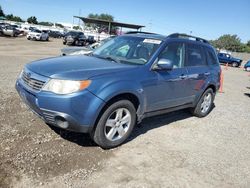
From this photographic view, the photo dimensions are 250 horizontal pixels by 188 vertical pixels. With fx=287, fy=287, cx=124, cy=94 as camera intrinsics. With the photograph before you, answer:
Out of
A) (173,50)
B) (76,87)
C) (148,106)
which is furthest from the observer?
(173,50)

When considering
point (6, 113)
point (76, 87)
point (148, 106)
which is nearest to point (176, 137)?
point (148, 106)

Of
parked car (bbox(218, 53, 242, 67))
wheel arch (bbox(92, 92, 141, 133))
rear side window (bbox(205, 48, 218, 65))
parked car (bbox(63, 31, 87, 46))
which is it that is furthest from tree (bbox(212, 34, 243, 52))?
wheel arch (bbox(92, 92, 141, 133))

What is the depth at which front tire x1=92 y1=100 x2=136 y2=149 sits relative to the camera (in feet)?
14.4

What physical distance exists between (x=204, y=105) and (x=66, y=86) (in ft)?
14.2

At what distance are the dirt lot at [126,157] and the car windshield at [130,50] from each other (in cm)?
145

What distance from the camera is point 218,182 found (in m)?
4.14

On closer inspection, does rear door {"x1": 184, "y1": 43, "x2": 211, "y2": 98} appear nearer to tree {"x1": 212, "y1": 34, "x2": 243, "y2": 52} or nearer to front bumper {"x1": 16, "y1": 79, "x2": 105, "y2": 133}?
front bumper {"x1": 16, "y1": 79, "x2": 105, "y2": 133}

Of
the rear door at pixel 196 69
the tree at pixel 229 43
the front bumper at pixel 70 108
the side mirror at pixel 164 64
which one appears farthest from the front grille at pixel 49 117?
the tree at pixel 229 43

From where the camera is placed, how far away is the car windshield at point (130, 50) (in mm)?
5164

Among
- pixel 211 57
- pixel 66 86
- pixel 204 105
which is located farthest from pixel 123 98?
pixel 211 57

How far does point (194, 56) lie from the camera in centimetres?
639

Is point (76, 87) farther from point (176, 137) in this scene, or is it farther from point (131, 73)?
point (176, 137)

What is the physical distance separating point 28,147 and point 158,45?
2.85 meters

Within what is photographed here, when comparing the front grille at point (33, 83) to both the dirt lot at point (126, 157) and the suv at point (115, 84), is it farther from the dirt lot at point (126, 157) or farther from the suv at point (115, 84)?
the dirt lot at point (126, 157)
